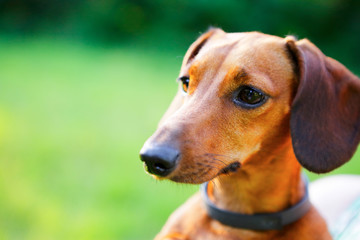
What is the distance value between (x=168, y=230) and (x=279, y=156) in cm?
87

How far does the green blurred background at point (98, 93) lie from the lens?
16.2ft

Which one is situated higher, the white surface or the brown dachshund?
the brown dachshund

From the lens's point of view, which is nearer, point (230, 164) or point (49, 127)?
point (230, 164)

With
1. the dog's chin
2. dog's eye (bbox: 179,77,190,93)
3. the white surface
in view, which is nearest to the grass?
the white surface

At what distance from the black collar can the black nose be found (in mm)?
769

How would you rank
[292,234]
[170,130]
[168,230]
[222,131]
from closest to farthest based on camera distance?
[170,130]
[222,131]
[292,234]
[168,230]

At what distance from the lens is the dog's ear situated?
8.45ft

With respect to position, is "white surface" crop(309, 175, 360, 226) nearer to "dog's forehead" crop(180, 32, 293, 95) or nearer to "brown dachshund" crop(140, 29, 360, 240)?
"brown dachshund" crop(140, 29, 360, 240)

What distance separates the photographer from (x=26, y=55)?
1201 centimetres

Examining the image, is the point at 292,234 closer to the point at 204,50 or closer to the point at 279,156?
the point at 279,156

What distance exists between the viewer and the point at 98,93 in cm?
945

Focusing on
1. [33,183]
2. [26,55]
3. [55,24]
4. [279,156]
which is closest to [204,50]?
[279,156]

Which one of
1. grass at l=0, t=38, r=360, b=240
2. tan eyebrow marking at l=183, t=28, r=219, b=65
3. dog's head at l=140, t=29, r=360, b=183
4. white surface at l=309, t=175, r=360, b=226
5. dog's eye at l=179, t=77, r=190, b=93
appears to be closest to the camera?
dog's head at l=140, t=29, r=360, b=183

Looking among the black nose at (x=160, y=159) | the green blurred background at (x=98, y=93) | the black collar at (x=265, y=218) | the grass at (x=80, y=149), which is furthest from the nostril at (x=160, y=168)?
the grass at (x=80, y=149)
